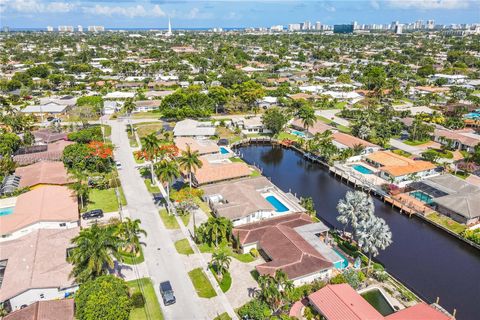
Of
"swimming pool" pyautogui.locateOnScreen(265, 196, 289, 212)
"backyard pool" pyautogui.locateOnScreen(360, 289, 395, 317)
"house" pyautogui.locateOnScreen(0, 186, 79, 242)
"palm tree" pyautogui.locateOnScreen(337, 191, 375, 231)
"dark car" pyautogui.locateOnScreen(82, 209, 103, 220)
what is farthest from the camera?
"swimming pool" pyautogui.locateOnScreen(265, 196, 289, 212)

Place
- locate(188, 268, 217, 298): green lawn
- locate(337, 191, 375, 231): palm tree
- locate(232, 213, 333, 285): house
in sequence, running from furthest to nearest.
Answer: locate(337, 191, 375, 231): palm tree, locate(232, 213, 333, 285): house, locate(188, 268, 217, 298): green lawn

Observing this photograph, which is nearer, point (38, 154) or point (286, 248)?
point (286, 248)

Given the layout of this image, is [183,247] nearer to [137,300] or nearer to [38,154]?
[137,300]

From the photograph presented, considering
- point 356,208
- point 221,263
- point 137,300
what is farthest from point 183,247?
point 356,208

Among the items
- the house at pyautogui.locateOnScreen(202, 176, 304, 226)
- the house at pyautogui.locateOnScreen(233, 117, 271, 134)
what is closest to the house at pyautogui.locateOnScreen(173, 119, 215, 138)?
the house at pyautogui.locateOnScreen(233, 117, 271, 134)

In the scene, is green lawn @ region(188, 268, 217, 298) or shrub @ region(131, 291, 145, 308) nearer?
shrub @ region(131, 291, 145, 308)

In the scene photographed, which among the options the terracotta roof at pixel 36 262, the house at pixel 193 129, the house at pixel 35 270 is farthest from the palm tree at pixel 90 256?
the house at pixel 193 129

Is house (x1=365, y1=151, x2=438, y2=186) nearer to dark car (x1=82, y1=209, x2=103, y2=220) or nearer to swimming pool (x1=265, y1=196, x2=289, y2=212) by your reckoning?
Result: swimming pool (x1=265, y1=196, x2=289, y2=212)
